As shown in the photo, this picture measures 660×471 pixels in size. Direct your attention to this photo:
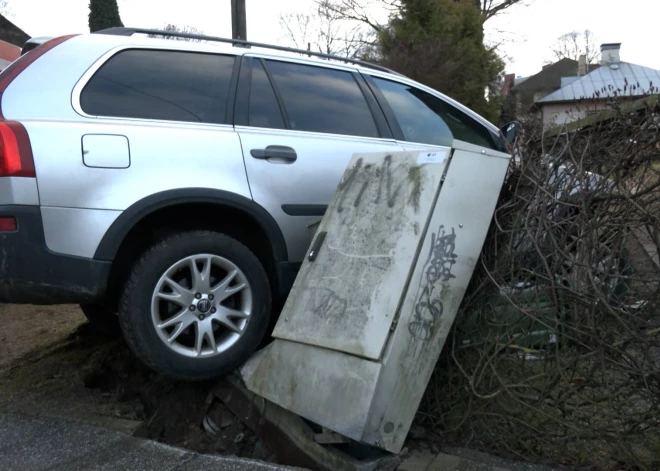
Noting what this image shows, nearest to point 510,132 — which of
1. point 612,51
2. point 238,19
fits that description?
point 238,19

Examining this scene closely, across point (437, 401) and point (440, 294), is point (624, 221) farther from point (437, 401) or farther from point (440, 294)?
point (437, 401)

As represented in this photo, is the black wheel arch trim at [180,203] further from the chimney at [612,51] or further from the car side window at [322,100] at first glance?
the chimney at [612,51]

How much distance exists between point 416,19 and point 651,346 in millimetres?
19520

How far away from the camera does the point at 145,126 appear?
3211 millimetres

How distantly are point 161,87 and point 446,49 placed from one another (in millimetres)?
16464

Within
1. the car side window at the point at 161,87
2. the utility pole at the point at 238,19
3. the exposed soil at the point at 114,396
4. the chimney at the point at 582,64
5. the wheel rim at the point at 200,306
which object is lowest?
the exposed soil at the point at 114,396

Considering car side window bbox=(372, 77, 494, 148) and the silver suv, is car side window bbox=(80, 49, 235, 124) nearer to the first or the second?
the silver suv

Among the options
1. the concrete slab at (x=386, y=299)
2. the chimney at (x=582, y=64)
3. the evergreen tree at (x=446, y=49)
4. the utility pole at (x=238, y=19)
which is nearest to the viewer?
the concrete slab at (x=386, y=299)

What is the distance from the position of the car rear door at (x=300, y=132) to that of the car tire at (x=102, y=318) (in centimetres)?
142

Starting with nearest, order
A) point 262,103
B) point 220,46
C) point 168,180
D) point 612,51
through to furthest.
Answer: point 168,180
point 262,103
point 220,46
point 612,51

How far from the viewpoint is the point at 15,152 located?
2840 mm

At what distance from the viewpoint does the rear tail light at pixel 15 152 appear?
9.25 ft

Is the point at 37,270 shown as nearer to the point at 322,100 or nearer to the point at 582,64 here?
the point at 322,100

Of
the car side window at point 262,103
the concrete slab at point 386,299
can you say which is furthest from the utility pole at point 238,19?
the concrete slab at point 386,299
